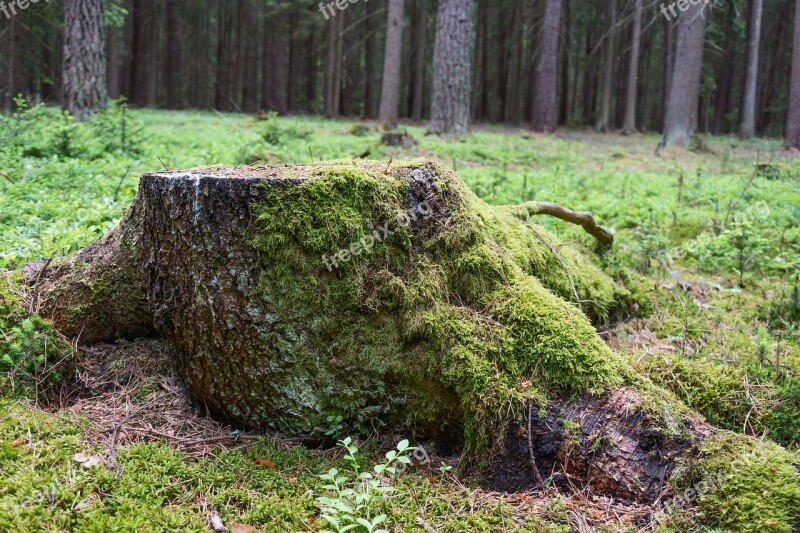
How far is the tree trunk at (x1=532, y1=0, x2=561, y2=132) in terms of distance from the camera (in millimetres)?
19203

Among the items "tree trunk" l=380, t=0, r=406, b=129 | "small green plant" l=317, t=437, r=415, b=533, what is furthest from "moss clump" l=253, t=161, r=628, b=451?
"tree trunk" l=380, t=0, r=406, b=129

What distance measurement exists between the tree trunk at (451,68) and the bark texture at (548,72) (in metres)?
6.28

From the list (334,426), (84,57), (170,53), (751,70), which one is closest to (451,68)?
(84,57)

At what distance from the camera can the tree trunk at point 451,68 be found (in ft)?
45.6

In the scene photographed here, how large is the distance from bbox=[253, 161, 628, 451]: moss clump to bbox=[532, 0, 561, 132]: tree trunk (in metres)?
18.4

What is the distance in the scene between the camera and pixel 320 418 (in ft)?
9.53

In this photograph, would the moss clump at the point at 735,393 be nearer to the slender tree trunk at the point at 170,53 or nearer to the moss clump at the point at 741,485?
the moss clump at the point at 741,485

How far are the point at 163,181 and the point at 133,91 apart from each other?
24758mm

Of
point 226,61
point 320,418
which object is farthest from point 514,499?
point 226,61

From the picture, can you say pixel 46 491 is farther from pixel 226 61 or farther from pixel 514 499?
pixel 226 61

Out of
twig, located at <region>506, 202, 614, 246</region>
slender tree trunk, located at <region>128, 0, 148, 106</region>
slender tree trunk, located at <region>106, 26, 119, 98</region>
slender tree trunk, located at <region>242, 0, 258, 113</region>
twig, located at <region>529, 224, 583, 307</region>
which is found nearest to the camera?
twig, located at <region>529, 224, 583, 307</region>

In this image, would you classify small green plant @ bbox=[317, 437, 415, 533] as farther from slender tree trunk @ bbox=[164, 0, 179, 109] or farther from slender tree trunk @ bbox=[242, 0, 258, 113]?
slender tree trunk @ bbox=[242, 0, 258, 113]

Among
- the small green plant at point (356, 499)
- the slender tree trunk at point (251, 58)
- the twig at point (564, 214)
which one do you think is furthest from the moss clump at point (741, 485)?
the slender tree trunk at point (251, 58)

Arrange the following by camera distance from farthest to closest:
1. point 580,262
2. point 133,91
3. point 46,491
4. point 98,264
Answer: point 133,91 → point 580,262 → point 98,264 → point 46,491
